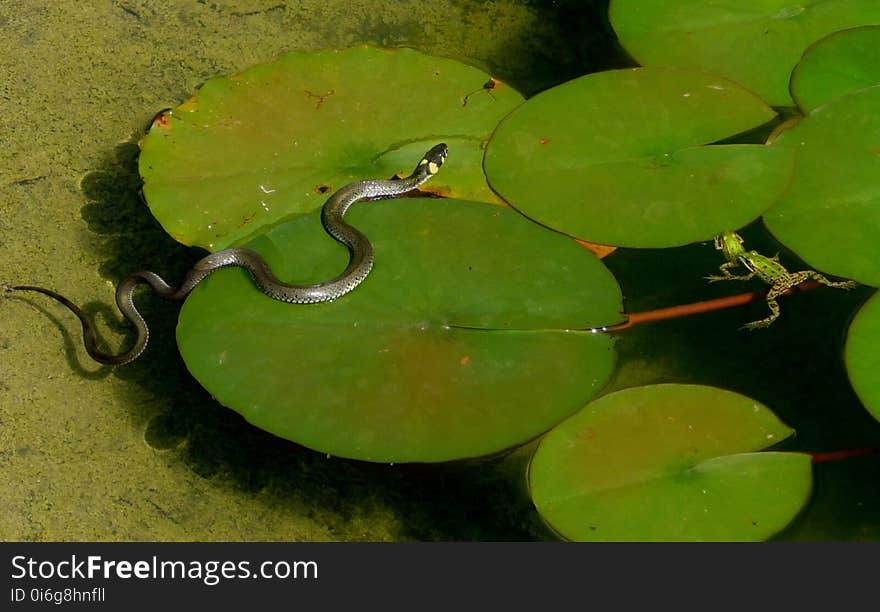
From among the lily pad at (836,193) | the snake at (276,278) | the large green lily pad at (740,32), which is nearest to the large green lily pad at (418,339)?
the snake at (276,278)

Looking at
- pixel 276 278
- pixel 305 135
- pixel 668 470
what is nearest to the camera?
pixel 668 470

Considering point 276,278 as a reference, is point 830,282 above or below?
above

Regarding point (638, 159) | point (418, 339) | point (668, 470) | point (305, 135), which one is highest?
point (638, 159)

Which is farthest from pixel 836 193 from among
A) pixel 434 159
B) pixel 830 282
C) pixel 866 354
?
pixel 434 159

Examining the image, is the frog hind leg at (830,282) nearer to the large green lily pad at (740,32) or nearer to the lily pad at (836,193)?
the lily pad at (836,193)

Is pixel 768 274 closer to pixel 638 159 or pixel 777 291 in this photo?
pixel 777 291

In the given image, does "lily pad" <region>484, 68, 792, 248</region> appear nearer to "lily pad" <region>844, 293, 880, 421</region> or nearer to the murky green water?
the murky green water

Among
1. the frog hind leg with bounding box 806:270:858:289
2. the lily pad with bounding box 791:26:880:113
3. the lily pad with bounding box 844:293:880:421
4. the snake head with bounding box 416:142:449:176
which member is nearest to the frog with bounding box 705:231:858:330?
the frog hind leg with bounding box 806:270:858:289
